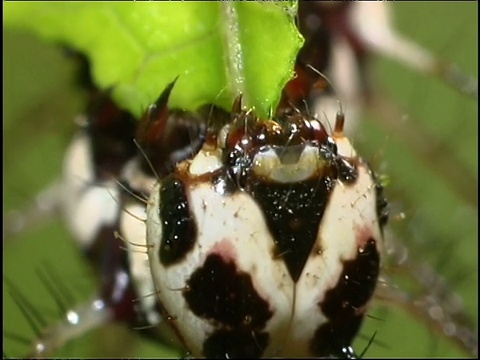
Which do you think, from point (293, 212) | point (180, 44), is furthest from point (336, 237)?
point (180, 44)

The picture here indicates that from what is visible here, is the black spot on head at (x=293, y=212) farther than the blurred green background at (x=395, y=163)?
No

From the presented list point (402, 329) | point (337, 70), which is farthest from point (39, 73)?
point (402, 329)

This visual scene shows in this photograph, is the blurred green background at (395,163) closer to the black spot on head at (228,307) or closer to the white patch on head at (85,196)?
the white patch on head at (85,196)

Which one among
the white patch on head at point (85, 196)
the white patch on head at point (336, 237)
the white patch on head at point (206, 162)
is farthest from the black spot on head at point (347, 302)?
the white patch on head at point (85, 196)

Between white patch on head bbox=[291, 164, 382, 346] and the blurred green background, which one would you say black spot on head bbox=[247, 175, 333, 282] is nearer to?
white patch on head bbox=[291, 164, 382, 346]

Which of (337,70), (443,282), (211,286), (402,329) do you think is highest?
(211,286)

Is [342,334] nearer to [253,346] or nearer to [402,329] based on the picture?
[253,346]

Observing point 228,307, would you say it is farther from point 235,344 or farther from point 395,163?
point 395,163
